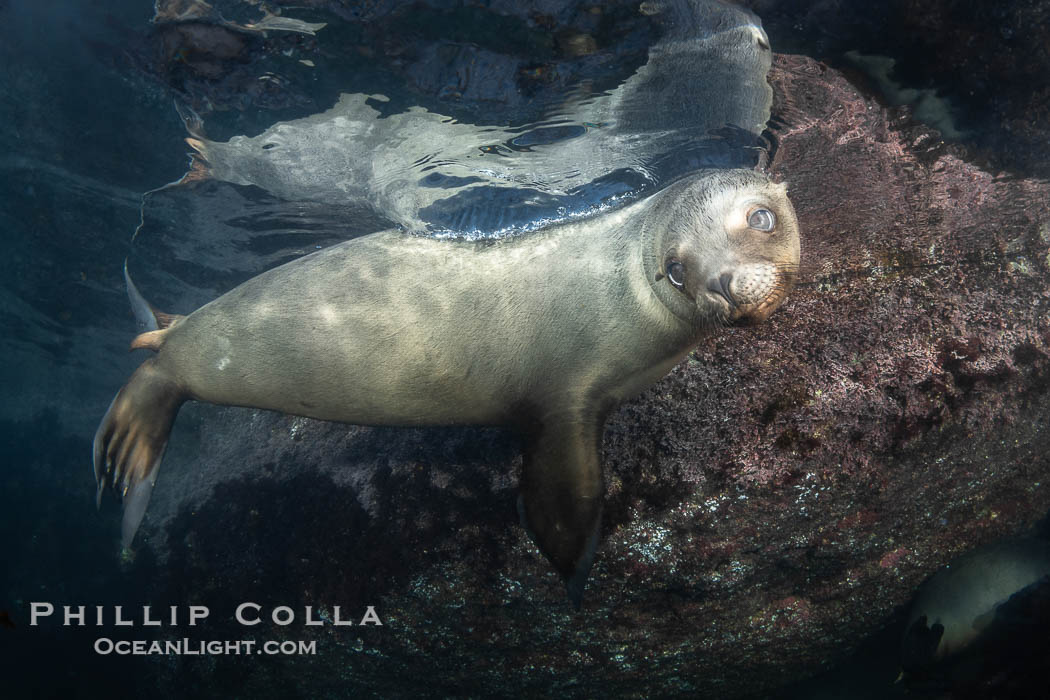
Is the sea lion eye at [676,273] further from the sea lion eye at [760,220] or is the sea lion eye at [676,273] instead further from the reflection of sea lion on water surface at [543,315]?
the sea lion eye at [760,220]

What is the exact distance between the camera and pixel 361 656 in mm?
4512

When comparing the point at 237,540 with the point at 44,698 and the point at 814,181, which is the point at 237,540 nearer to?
the point at 814,181

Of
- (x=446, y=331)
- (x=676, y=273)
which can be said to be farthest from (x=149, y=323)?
(x=676, y=273)

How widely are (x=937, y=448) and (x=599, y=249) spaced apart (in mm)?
2739

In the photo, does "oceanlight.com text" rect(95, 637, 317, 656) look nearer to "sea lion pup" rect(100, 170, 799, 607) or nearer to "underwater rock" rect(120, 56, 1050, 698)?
"underwater rock" rect(120, 56, 1050, 698)

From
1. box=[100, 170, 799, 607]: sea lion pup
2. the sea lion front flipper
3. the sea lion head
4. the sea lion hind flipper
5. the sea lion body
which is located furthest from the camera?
the sea lion hind flipper

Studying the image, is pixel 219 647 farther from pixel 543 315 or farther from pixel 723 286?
pixel 723 286

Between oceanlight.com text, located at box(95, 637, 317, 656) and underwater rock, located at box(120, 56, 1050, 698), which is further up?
underwater rock, located at box(120, 56, 1050, 698)

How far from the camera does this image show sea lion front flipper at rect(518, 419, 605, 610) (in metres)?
2.64

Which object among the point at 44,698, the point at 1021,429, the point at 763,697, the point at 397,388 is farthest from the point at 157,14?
the point at 44,698

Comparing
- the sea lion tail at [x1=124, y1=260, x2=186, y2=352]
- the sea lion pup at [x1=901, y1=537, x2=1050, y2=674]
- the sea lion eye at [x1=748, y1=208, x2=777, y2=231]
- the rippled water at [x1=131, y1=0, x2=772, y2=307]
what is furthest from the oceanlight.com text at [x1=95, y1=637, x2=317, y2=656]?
the sea lion pup at [x1=901, y1=537, x2=1050, y2=674]

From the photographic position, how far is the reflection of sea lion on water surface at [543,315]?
2529 millimetres

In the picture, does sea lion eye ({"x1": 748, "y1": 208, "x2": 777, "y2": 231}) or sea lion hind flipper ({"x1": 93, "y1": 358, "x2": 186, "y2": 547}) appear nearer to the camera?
sea lion eye ({"x1": 748, "y1": 208, "x2": 777, "y2": 231})

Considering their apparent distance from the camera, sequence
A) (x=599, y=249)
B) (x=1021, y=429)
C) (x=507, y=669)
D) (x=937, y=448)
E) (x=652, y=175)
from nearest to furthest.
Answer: (x=599, y=249), (x=937, y=448), (x=1021, y=429), (x=507, y=669), (x=652, y=175)
